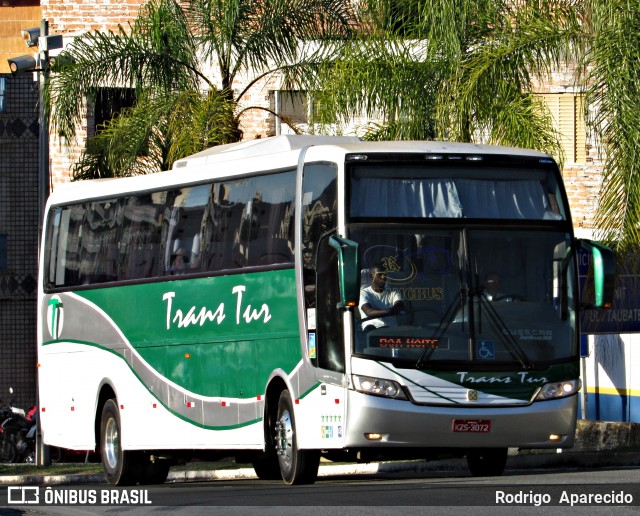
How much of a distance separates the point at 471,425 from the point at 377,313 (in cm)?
140

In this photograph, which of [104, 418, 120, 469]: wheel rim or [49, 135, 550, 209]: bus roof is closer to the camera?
[49, 135, 550, 209]: bus roof

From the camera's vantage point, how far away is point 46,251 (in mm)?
22125

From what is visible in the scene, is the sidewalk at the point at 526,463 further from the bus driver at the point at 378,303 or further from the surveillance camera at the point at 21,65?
the surveillance camera at the point at 21,65

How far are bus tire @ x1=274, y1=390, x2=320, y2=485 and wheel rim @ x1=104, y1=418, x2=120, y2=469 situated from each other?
417 cm

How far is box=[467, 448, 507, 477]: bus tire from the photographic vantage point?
678 inches

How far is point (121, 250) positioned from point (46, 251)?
8.29 ft

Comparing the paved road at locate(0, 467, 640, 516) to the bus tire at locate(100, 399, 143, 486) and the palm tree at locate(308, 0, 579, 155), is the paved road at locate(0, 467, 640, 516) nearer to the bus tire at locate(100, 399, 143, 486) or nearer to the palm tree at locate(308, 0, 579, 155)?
the bus tire at locate(100, 399, 143, 486)

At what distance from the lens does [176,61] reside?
26094 millimetres

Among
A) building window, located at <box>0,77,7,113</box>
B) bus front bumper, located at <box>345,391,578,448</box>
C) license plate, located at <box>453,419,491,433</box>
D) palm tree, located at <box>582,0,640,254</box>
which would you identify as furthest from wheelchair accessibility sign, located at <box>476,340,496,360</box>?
building window, located at <box>0,77,7,113</box>

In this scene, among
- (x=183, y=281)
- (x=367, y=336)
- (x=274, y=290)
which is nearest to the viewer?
(x=367, y=336)

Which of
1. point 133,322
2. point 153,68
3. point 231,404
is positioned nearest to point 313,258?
point 231,404

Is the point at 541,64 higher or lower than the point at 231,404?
higher

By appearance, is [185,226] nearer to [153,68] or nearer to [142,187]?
[142,187]

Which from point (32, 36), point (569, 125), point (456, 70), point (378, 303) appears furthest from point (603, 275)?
point (569, 125)
